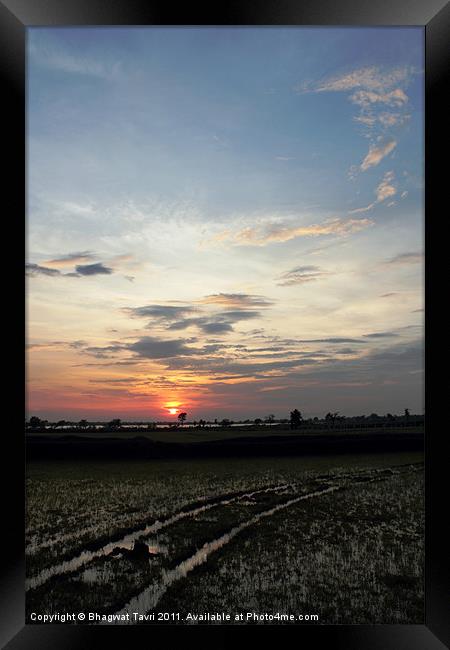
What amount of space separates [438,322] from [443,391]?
0.34 m

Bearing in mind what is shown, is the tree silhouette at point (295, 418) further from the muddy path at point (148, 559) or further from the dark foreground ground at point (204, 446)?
the muddy path at point (148, 559)

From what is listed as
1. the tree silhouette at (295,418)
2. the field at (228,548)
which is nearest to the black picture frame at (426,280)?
the field at (228,548)

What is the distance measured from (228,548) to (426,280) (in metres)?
5.46

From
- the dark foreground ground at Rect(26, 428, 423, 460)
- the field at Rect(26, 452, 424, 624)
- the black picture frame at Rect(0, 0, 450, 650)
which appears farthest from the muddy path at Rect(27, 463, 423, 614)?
the dark foreground ground at Rect(26, 428, 423, 460)

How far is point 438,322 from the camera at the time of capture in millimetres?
2141

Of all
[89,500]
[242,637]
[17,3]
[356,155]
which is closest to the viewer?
[242,637]

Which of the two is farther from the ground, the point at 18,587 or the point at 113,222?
the point at 113,222

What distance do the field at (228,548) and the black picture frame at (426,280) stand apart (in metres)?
0.75

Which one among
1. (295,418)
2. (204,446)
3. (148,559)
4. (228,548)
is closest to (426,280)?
(148,559)

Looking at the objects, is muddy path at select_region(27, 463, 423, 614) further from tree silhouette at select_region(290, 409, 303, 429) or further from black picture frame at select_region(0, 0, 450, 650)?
tree silhouette at select_region(290, 409, 303, 429)

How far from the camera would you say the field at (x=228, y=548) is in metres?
4.17

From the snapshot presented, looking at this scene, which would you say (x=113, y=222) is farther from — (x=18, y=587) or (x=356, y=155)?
(x=18, y=587)

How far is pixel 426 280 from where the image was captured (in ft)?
7.19

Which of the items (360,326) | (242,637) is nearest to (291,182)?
(242,637)
